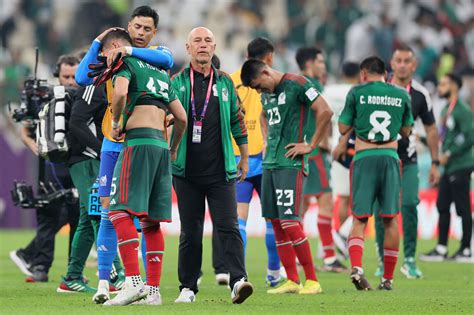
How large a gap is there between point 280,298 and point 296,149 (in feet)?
4.96

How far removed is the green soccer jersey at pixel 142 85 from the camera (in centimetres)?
953

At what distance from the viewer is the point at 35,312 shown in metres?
9.18

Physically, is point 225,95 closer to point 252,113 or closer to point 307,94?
point 307,94

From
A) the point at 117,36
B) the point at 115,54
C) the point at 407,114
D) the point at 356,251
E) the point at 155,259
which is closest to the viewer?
the point at 115,54

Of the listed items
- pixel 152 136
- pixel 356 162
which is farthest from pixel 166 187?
pixel 356 162

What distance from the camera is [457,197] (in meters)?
18.0

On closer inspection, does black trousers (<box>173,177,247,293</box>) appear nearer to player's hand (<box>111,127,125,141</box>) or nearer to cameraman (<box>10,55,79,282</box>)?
player's hand (<box>111,127,125,141</box>)

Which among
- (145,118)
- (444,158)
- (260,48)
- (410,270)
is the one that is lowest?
(410,270)

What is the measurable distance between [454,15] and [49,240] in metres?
18.3

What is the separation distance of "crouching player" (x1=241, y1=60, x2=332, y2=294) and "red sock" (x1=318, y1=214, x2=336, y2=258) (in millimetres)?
3441

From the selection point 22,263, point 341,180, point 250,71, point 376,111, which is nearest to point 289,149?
point 250,71

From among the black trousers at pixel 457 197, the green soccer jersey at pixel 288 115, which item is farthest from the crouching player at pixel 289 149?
the black trousers at pixel 457 197

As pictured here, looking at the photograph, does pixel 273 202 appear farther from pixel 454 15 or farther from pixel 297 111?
pixel 454 15

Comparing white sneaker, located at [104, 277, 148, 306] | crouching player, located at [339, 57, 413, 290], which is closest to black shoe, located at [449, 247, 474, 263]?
crouching player, located at [339, 57, 413, 290]
